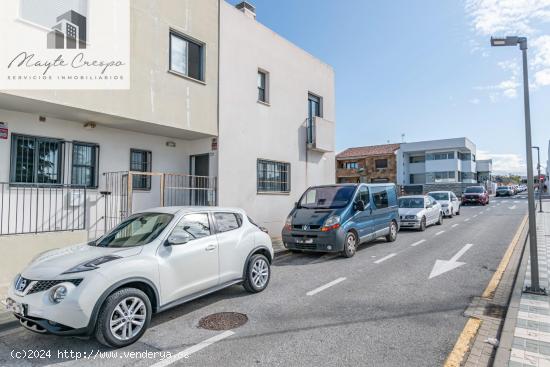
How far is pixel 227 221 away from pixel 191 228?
2.73ft

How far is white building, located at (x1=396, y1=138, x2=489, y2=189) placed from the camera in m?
47.9

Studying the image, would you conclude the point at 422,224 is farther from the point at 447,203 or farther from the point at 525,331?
the point at 525,331

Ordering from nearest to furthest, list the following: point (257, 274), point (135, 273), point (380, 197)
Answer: point (135, 273), point (257, 274), point (380, 197)

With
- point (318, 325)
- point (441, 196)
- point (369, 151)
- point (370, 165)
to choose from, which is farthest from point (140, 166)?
point (369, 151)

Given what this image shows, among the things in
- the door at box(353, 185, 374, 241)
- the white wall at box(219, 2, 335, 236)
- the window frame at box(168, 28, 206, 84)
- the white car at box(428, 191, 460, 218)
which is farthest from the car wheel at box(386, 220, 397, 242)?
the white car at box(428, 191, 460, 218)

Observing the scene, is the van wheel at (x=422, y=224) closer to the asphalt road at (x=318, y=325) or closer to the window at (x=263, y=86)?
the asphalt road at (x=318, y=325)

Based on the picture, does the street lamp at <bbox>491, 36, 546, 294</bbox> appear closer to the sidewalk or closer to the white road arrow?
the sidewalk

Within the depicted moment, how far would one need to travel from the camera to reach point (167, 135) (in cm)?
1073

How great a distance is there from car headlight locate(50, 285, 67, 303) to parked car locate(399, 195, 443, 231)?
547 inches

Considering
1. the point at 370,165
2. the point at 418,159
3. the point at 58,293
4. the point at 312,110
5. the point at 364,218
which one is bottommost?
the point at 58,293

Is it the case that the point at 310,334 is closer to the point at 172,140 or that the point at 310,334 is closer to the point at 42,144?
the point at 42,144

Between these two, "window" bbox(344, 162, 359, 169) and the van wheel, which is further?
"window" bbox(344, 162, 359, 169)

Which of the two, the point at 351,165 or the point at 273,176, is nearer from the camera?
the point at 273,176

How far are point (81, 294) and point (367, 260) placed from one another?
7.05m
